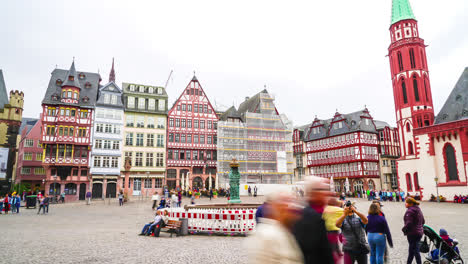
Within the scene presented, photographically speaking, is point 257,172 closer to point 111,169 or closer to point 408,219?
point 111,169

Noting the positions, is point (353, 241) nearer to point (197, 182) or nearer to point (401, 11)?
point (197, 182)

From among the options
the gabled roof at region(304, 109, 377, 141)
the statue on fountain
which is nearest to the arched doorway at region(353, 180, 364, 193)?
the gabled roof at region(304, 109, 377, 141)

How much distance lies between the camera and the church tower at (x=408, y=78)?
140 ft

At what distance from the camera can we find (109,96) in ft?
145

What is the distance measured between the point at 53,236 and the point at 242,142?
40019 mm

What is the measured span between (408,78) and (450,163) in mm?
14187

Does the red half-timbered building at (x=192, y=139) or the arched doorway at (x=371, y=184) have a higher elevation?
the red half-timbered building at (x=192, y=139)

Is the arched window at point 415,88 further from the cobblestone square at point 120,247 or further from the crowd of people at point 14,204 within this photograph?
the crowd of people at point 14,204

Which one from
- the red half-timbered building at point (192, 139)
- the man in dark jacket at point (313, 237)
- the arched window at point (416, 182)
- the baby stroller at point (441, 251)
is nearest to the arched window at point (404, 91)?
the arched window at point (416, 182)

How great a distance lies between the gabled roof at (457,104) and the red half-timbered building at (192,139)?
103 ft

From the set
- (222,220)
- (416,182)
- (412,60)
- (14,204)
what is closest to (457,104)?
(412,60)

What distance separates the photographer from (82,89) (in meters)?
43.7

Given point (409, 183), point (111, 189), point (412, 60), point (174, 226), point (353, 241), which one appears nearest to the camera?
point (353, 241)

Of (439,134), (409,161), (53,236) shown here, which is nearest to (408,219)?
(53,236)
